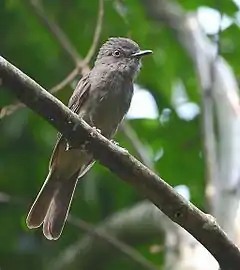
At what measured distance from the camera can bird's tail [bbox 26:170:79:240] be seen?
3.46 metres

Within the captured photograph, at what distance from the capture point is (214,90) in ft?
14.8

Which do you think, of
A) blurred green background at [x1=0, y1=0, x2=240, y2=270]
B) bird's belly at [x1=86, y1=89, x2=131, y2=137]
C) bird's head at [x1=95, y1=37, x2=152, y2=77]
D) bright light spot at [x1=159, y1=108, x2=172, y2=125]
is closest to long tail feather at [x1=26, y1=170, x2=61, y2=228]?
bird's belly at [x1=86, y1=89, x2=131, y2=137]

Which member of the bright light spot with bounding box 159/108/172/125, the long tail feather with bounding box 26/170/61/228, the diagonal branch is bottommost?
the long tail feather with bounding box 26/170/61/228

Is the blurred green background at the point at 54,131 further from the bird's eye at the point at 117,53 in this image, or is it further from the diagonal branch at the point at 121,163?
the diagonal branch at the point at 121,163

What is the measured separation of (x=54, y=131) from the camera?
516cm

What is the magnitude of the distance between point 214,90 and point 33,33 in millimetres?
1356

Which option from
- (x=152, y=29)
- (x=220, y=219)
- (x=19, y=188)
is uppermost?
(x=152, y=29)

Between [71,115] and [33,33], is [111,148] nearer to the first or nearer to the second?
[71,115]

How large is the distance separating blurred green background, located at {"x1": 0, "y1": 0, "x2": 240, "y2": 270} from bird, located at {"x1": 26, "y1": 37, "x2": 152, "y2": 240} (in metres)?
0.93

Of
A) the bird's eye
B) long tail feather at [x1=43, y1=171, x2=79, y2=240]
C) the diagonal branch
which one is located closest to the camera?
the diagonal branch

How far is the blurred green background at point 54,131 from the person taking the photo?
4.91 m

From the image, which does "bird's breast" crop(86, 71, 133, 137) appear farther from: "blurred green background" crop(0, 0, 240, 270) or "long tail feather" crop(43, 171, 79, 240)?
"blurred green background" crop(0, 0, 240, 270)

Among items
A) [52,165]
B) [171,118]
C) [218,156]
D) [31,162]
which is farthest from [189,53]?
[52,165]

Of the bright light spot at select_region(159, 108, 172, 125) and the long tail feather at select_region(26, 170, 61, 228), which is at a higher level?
the bright light spot at select_region(159, 108, 172, 125)
